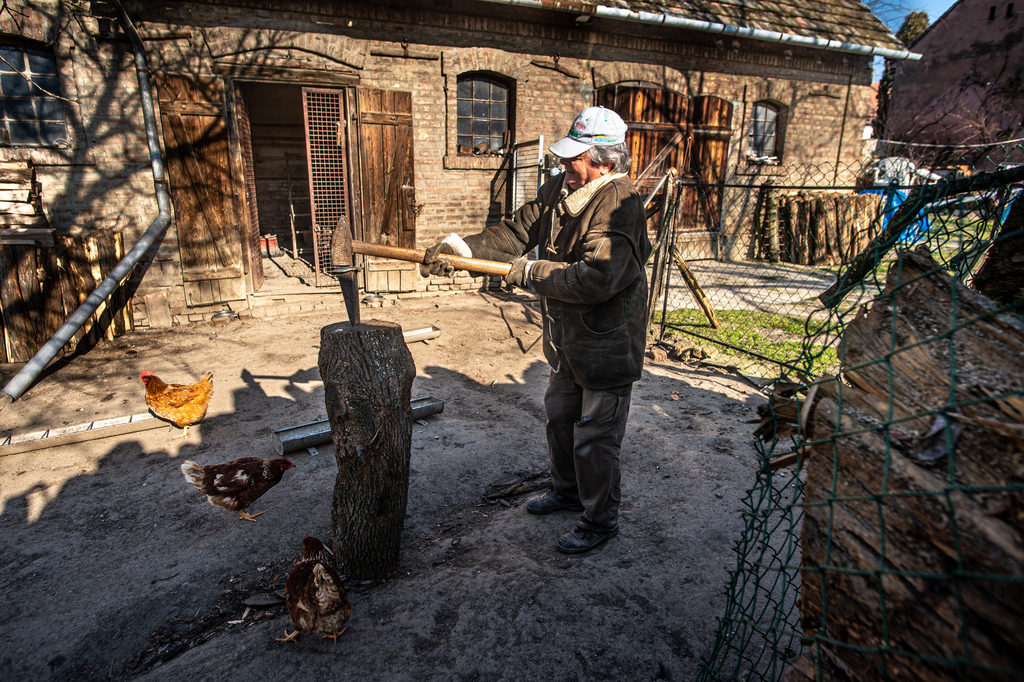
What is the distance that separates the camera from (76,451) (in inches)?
169

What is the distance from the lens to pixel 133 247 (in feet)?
23.3

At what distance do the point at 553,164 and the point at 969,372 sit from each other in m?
7.62

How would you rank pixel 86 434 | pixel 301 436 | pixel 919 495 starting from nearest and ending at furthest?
pixel 919 495 < pixel 301 436 < pixel 86 434

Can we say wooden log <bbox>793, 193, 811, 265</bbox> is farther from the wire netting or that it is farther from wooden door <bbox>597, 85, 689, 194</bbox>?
the wire netting

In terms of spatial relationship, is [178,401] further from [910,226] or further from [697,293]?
[697,293]

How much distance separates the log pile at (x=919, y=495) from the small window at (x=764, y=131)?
1151 centimetres

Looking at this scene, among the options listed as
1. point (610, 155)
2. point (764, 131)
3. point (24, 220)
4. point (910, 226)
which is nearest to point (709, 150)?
point (764, 131)

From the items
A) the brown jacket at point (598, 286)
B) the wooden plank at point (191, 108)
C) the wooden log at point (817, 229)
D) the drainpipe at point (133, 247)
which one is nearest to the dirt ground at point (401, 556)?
the drainpipe at point (133, 247)

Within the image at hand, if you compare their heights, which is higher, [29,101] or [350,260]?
[29,101]

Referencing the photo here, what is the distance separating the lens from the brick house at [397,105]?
694 cm

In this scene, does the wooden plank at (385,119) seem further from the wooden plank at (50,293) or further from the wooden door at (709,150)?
the wooden door at (709,150)

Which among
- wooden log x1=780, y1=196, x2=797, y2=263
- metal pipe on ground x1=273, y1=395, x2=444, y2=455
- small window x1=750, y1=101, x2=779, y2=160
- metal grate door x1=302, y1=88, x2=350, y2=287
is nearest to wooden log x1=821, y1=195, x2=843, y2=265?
wooden log x1=780, y1=196, x2=797, y2=263

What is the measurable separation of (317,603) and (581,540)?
4.49 feet

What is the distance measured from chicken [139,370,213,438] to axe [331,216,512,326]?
249 centimetres
